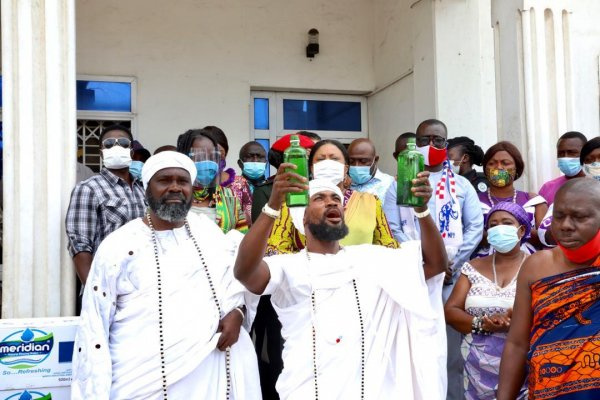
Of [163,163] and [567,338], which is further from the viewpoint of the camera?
[163,163]

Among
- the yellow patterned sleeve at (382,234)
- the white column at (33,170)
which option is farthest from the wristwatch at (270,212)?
the white column at (33,170)

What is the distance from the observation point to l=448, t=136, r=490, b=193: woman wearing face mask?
229 inches

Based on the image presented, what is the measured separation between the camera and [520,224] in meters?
4.41

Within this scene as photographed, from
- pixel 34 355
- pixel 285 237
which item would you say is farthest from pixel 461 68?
pixel 34 355

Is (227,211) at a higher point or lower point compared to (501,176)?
lower

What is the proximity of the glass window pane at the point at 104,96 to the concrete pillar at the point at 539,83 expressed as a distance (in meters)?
4.55

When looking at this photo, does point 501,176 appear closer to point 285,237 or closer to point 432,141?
point 432,141

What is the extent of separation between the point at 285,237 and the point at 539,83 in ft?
11.3

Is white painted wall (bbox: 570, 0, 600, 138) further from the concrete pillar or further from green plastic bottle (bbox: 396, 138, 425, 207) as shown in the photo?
green plastic bottle (bbox: 396, 138, 425, 207)

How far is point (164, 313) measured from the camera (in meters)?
3.43

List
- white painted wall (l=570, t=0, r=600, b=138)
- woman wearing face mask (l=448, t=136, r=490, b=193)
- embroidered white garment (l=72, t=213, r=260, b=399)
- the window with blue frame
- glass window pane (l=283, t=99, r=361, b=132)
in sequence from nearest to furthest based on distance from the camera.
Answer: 1. embroidered white garment (l=72, t=213, r=260, b=399)
2. woman wearing face mask (l=448, t=136, r=490, b=193)
3. white painted wall (l=570, t=0, r=600, b=138)
4. the window with blue frame
5. glass window pane (l=283, t=99, r=361, b=132)

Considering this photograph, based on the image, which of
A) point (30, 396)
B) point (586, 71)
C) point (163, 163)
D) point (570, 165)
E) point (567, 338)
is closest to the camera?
point (567, 338)

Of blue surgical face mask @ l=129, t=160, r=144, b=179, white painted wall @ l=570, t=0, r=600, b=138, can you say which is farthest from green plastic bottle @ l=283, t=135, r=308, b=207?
white painted wall @ l=570, t=0, r=600, b=138

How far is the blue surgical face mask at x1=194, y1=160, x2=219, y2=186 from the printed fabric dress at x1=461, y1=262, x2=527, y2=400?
181 centimetres
